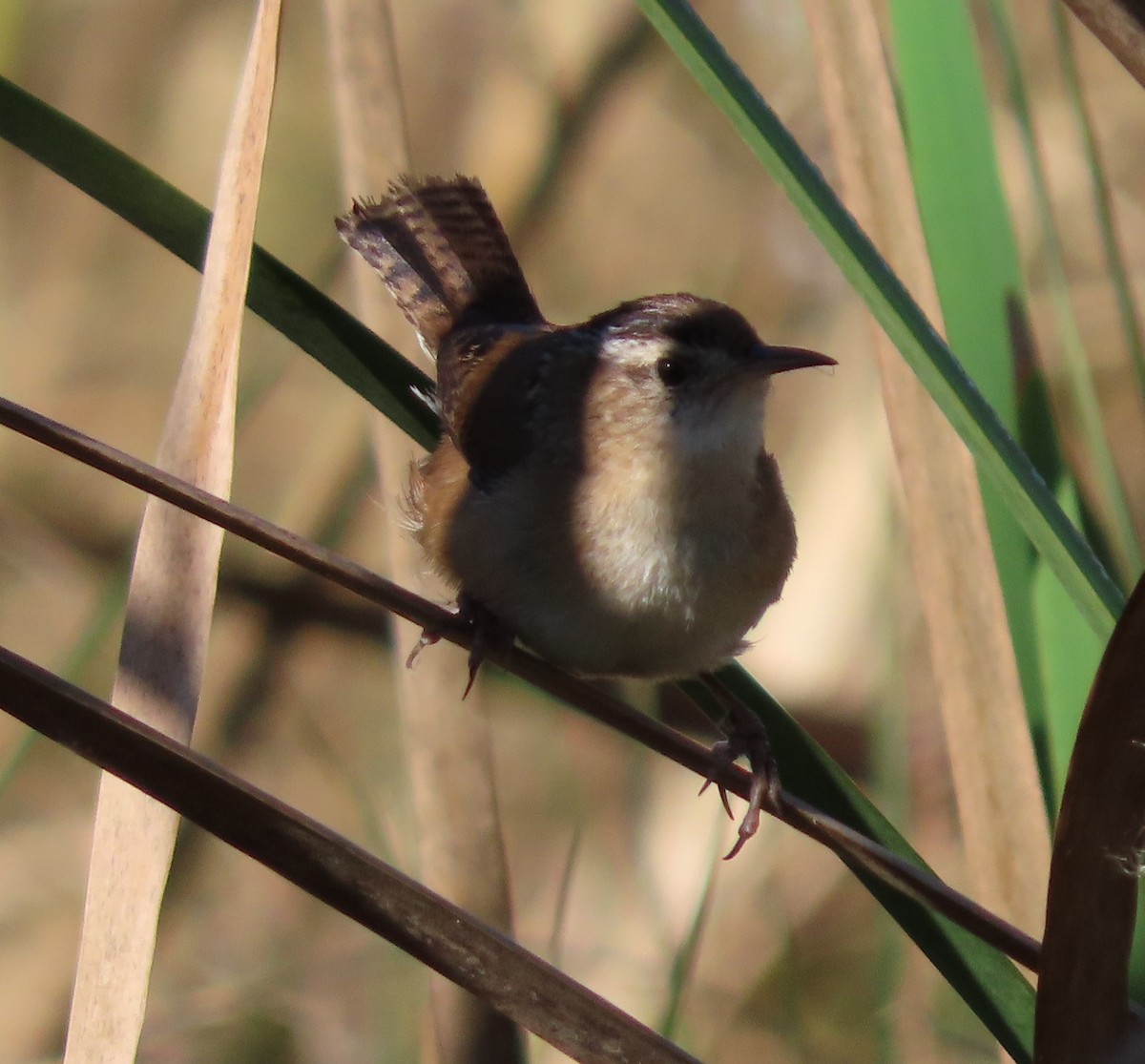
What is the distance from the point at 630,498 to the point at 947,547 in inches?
17.2

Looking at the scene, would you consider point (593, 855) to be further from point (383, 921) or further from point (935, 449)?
point (383, 921)

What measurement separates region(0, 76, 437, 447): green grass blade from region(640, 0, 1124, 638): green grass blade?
528 mm

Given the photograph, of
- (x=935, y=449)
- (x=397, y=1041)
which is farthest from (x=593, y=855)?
(x=935, y=449)

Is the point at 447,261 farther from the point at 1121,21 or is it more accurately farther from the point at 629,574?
the point at 1121,21

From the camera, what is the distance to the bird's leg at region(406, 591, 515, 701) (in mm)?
1935

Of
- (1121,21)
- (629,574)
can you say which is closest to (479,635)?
(629,574)

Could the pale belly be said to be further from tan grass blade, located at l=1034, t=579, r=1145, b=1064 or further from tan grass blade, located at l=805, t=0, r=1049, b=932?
tan grass blade, located at l=1034, t=579, r=1145, b=1064

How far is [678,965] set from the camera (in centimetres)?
206

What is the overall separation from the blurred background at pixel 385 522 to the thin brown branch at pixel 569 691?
4.78 ft

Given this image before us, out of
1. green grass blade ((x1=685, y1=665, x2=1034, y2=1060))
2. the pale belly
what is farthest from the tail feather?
green grass blade ((x1=685, y1=665, x2=1034, y2=1060))

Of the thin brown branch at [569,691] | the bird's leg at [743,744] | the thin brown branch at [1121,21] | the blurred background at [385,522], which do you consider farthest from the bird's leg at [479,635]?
the thin brown branch at [1121,21]

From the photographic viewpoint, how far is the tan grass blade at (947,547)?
165 centimetres

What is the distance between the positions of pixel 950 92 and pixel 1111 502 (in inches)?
22.0

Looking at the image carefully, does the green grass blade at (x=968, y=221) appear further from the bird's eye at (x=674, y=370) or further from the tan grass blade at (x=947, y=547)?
the bird's eye at (x=674, y=370)
